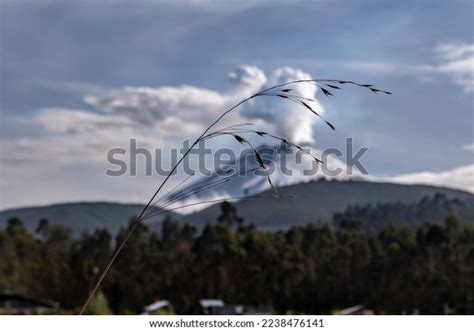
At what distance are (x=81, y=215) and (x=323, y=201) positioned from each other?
2758 centimetres

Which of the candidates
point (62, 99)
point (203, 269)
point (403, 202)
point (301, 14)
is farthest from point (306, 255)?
point (62, 99)

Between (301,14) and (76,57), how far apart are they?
2621 centimetres

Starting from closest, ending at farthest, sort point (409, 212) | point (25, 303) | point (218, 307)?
1. point (25, 303)
2. point (218, 307)
3. point (409, 212)

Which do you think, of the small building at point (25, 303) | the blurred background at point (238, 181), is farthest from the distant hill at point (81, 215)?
the small building at point (25, 303)

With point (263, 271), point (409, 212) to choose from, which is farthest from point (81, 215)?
point (409, 212)

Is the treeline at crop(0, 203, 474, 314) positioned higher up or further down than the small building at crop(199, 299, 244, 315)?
higher up

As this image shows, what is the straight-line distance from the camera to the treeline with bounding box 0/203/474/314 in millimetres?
50031

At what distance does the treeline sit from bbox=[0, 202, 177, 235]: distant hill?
1033cm

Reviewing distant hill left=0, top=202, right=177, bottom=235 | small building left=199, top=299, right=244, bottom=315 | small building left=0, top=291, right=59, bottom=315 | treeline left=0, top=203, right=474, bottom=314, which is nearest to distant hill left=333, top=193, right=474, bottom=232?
treeline left=0, top=203, right=474, bottom=314

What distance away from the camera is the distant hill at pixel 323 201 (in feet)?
241

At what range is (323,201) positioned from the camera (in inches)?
3457

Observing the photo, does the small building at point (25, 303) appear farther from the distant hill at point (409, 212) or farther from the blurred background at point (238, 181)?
the distant hill at point (409, 212)

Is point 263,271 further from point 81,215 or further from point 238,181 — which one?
point 238,181

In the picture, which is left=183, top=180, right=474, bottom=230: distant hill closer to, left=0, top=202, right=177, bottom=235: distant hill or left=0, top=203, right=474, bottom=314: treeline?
left=0, top=202, right=177, bottom=235: distant hill
